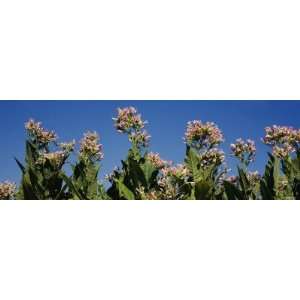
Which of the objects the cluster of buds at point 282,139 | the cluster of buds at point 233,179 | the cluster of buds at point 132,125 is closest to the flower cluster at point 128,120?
the cluster of buds at point 132,125

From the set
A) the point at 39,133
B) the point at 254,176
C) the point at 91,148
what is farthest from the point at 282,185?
the point at 39,133

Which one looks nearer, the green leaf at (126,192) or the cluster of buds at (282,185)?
the green leaf at (126,192)

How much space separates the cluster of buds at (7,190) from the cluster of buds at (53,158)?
192 millimetres

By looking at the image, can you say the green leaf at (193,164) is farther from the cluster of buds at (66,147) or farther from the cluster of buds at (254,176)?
the cluster of buds at (66,147)

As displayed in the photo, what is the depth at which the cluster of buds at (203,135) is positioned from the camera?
2721mm

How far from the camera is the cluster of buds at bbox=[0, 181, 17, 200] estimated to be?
2.80 metres

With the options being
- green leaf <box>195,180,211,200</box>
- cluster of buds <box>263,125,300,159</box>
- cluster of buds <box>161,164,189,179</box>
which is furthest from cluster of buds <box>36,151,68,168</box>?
cluster of buds <box>263,125,300,159</box>

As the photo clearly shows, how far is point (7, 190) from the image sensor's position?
280 cm

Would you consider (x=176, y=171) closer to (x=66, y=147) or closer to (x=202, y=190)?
(x=202, y=190)

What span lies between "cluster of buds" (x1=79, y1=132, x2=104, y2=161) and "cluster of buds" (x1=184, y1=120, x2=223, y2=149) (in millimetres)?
417

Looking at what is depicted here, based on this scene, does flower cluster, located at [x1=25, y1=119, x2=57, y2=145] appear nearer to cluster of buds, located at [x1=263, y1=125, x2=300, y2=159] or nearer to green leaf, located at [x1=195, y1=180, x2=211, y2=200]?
green leaf, located at [x1=195, y1=180, x2=211, y2=200]

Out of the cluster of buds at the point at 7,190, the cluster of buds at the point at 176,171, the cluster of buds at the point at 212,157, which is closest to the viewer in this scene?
the cluster of buds at the point at 176,171
